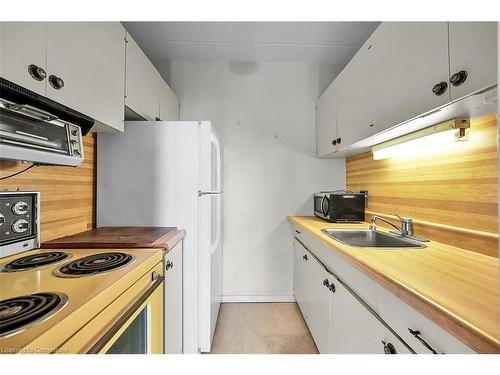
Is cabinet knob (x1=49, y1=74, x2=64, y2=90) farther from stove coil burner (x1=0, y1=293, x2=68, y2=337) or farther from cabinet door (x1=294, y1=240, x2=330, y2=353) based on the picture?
cabinet door (x1=294, y1=240, x2=330, y2=353)

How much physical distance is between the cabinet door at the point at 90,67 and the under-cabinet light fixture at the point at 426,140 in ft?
5.28

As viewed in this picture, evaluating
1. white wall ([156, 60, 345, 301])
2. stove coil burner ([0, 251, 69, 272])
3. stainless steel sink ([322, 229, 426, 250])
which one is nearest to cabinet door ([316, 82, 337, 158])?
white wall ([156, 60, 345, 301])

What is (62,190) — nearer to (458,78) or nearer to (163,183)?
(163,183)

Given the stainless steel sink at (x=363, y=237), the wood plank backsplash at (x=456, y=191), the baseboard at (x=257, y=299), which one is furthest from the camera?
the baseboard at (x=257, y=299)

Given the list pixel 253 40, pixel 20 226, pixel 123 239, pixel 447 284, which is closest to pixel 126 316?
pixel 123 239

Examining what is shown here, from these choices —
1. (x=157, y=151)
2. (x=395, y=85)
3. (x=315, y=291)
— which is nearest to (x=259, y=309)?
(x=315, y=291)

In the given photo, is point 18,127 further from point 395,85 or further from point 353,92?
point 353,92

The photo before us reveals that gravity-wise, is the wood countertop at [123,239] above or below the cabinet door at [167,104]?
below

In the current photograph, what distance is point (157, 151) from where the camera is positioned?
173cm

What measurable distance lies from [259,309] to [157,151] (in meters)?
1.77

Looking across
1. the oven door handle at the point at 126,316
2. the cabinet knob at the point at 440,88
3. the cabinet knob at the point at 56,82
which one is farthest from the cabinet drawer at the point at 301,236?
the cabinet knob at the point at 56,82

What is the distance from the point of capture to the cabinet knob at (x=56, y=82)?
977mm

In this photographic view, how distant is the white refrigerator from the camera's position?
174cm

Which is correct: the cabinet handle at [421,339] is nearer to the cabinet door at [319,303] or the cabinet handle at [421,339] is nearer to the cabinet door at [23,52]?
the cabinet door at [319,303]
